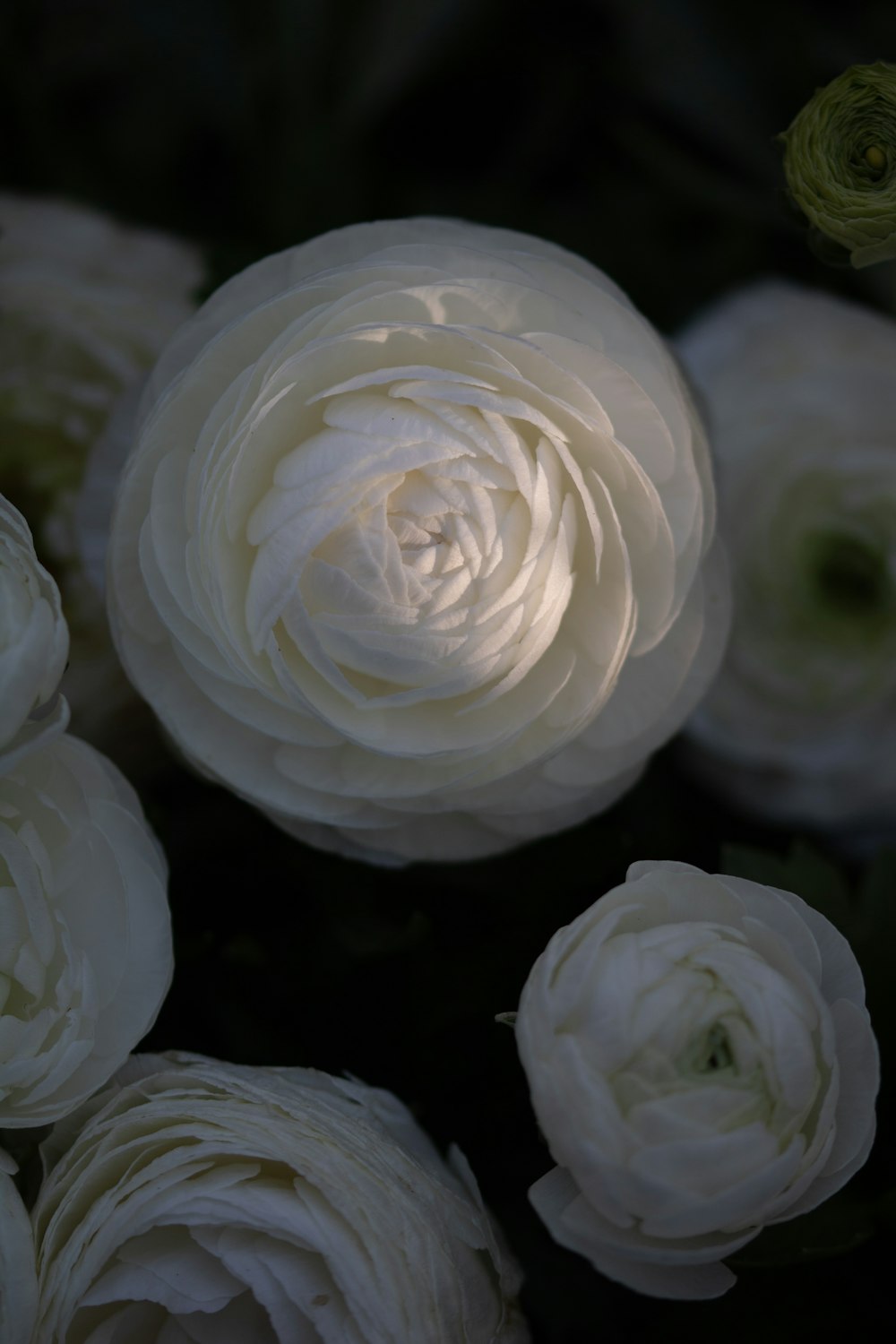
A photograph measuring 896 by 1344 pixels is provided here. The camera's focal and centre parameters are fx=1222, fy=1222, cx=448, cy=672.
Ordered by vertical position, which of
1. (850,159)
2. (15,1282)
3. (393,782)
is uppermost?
(850,159)

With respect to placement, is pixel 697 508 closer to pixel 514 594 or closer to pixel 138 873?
pixel 514 594

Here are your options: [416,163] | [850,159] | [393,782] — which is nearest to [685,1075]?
[393,782]

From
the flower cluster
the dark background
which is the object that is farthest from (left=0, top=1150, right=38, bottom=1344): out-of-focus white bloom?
the dark background

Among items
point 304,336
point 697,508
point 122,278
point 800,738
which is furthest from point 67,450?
point 800,738

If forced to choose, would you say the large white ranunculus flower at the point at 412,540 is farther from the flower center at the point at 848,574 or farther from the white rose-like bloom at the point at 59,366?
the flower center at the point at 848,574

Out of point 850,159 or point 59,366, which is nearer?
point 850,159

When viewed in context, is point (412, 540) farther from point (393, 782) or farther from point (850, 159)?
point (850, 159)

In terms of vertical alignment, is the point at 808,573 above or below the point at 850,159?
below
